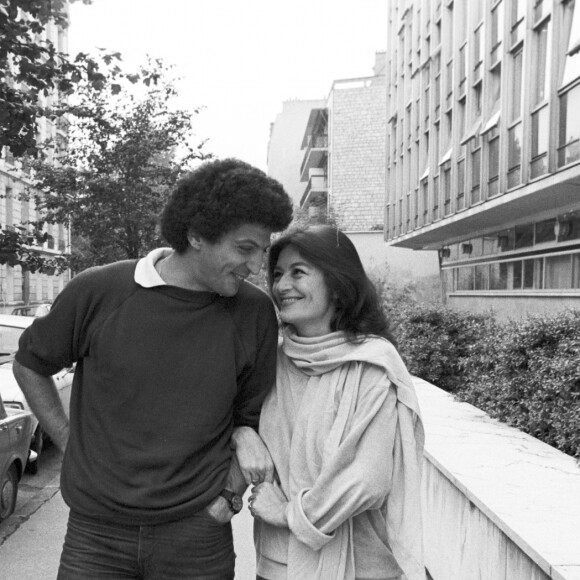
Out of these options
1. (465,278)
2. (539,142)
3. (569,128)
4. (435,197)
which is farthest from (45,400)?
(465,278)

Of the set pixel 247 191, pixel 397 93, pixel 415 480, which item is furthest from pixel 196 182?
pixel 397 93

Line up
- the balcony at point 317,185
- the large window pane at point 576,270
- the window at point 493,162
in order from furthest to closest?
the balcony at point 317,185, the window at point 493,162, the large window pane at point 576,270

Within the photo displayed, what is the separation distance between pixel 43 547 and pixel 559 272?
44.6ft

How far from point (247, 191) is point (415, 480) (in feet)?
3.18

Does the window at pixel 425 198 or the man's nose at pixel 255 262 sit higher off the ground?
the window at pixel 425 198

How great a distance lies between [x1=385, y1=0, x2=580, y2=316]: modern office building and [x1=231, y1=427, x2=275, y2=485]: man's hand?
11811mm

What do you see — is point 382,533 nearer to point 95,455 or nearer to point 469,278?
point 95,455

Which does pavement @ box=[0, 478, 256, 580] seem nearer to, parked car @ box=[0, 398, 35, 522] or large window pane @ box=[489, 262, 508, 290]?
parked car @ box=[0, 398, 35, 522]

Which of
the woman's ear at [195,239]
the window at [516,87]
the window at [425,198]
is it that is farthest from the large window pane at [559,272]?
the woman's ear at [195,239]

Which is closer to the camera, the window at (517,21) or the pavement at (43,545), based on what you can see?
the pavement at (43,545)

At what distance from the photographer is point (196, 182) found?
7.30 feet

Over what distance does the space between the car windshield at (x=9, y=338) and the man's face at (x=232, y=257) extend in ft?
25.8

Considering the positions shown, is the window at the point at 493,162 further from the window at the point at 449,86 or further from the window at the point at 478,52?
the window at the point at 449,86

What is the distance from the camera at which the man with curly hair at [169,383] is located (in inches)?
82.0
